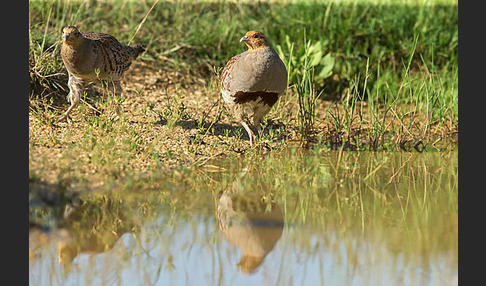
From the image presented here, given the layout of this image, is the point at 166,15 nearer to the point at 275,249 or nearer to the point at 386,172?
the point at 386,172

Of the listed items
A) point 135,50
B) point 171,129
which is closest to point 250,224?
point 171,129

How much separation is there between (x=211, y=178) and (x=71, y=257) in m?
1.83

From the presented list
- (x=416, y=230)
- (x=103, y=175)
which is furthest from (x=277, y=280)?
(x=103, y=175)

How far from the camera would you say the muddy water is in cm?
318

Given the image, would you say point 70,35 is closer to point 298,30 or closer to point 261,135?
point 261,135

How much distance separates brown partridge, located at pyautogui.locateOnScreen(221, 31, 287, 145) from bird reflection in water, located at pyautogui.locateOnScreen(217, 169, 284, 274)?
1474 millimetres

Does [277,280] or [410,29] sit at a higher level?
[410,29]

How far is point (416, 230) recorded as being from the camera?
12.4 ft

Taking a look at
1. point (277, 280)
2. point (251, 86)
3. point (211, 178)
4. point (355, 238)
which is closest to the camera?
point (277, 280)

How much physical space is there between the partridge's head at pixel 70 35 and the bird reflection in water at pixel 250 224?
8.15 ft

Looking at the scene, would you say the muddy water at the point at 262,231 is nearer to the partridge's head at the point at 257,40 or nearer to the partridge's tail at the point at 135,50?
the partridge's head at the point at 257,40

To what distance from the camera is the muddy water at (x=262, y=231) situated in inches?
125

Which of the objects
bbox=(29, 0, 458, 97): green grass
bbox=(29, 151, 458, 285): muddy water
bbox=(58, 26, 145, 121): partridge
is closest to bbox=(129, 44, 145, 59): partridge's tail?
bbox=(58, 26, 145, 121): partridge

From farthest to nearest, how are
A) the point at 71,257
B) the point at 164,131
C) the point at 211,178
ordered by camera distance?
the point at 164,131, the point at 211,178, the point at 71,257
